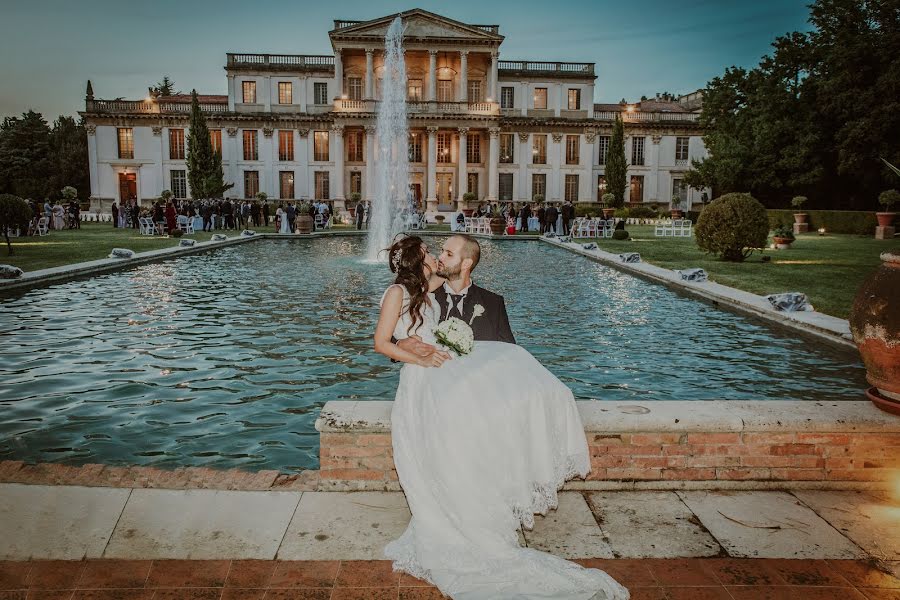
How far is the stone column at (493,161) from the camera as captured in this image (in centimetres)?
5103

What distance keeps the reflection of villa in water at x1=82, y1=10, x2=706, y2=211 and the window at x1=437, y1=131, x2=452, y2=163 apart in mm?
81

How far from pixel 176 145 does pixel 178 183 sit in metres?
Answer: 2.90

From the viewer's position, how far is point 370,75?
50.2 m

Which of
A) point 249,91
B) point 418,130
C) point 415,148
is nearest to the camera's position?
point 418,130

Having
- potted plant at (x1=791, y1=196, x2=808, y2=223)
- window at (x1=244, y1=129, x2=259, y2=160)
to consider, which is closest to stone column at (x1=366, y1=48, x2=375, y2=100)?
window at (x1=244, y1=129, x2=259, y2=160)

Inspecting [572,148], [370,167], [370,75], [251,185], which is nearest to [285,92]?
[251,185]

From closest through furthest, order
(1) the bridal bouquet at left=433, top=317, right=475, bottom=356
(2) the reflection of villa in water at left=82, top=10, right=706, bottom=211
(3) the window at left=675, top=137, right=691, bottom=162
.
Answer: (1) the bridal bouquet at left=433, top=317, right=475, bottom=356
(2) the reflection of villa in water at left=82, top=10, right=706, bottom=211
(3) the window at left=675, top=137, right=691, bottom=162

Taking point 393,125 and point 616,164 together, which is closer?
point 616,164

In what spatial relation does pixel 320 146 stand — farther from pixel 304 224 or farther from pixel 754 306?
pixel 754 306

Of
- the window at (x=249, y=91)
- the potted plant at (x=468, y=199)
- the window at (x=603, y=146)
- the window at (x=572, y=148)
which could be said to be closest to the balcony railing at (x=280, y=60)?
the window at (x=249, y=91)

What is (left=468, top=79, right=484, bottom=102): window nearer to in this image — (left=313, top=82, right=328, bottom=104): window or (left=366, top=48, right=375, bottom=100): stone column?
(left=366, top=48, right=375, bottom=100): stone column

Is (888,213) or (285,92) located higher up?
(285,92)

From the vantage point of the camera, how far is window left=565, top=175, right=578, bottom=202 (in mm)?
55125

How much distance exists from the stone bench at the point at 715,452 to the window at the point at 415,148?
164 feet
